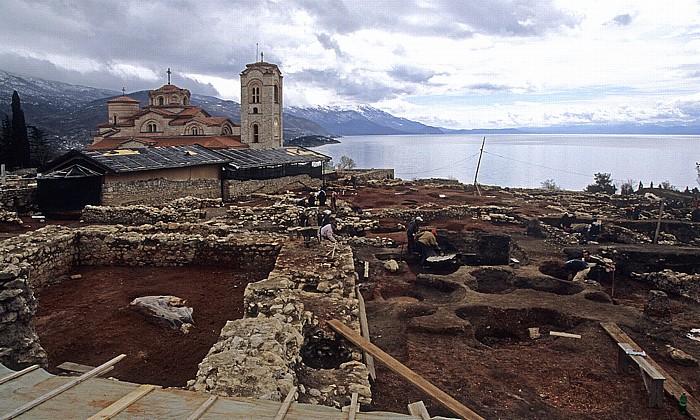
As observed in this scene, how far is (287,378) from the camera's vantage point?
196 inches

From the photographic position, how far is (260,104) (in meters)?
48.9

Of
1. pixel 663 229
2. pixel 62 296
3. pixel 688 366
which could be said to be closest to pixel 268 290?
pixel 62 296

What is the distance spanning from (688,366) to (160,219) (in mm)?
16062

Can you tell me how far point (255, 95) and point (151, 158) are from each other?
27.1m

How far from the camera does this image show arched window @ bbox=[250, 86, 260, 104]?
48.9m

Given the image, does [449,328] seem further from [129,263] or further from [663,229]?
[663,229]

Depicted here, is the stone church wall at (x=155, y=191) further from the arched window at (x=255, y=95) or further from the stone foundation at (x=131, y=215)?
the arched window at (x=255, y=95)

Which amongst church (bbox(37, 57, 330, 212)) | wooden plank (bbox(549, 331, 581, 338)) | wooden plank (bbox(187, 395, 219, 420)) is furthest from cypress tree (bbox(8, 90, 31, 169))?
wooden plank (bbox(187, 395, 219, 420))

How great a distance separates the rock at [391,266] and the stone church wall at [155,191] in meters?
14.3

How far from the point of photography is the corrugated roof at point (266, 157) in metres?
29.5

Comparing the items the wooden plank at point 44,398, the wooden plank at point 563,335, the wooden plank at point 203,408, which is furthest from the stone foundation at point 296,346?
the wooden plank at point 563,335

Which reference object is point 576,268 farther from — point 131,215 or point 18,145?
point 18,145

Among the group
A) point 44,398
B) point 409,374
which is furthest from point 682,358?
point 44,398

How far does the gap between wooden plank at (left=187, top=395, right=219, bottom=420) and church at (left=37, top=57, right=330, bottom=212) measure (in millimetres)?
19737
